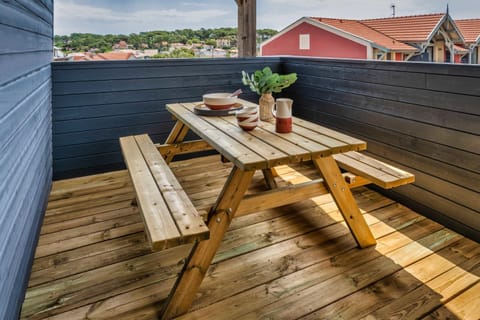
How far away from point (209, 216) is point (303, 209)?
0.97 metres

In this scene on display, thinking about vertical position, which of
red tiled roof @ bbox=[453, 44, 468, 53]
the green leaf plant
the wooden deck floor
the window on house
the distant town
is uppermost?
the window on house

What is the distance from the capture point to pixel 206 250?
1449mm

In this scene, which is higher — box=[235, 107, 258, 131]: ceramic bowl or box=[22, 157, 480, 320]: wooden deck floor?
box=[235, 107, 258, 131]: ceramic bowl

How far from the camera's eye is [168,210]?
1392mm

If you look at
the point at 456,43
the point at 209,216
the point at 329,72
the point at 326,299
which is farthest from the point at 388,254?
the point at 329,72

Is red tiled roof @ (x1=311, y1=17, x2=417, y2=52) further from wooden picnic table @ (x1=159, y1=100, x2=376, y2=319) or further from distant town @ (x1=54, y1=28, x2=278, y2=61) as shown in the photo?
wooden picnic table @ (x1=159, y1=100, x2=376, y2=319)

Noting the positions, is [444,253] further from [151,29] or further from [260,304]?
[151,29]

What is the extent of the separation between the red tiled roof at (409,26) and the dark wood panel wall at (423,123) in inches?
17.4

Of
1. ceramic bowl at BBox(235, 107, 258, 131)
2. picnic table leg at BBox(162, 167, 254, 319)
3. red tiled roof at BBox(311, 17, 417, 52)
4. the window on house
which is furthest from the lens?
the window on house

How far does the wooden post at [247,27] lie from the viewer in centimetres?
353

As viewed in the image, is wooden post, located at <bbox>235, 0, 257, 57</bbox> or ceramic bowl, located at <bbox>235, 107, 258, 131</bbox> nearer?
ceramic bowl, located at <bbox>235, 107, 258, 131</bbox>

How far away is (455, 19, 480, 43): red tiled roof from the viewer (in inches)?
79.1

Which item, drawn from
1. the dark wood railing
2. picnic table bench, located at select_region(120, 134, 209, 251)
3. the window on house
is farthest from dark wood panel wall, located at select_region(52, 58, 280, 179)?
the window on house

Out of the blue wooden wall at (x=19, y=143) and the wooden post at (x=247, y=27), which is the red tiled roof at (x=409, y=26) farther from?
the blue wooden wall at (x=19, y=143)
